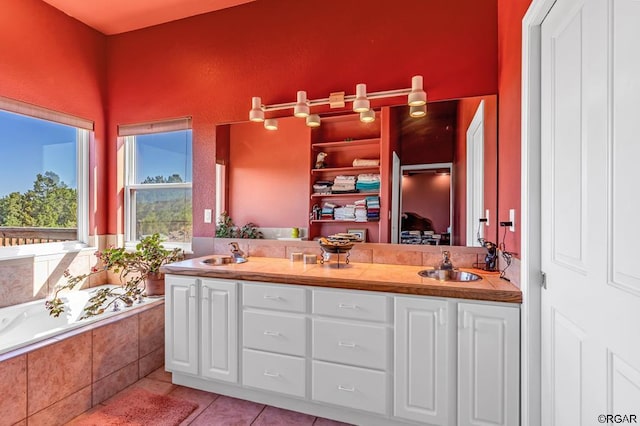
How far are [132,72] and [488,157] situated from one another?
3.28 m

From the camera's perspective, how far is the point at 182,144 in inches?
119

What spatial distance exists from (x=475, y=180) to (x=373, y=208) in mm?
710

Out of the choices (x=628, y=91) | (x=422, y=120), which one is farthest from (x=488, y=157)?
(x=628, y=91)

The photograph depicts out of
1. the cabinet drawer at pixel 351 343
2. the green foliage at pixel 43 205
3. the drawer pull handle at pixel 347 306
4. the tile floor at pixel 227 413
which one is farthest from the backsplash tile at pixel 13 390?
the drawer pull handle at pixel 347 306

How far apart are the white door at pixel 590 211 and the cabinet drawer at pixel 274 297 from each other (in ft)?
4.01

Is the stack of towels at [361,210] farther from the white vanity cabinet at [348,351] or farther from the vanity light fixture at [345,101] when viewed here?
the white vanity cabinet at [348,351]

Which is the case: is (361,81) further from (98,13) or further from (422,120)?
(98,13)

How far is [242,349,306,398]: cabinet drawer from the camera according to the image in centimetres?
188

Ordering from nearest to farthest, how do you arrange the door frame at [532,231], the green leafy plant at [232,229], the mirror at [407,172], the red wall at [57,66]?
the door frame at [532,231] → the mirror at [407,172] → the red wall at [57,66] → the green leafy plant at [232,229]

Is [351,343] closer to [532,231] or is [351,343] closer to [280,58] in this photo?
[532,231]

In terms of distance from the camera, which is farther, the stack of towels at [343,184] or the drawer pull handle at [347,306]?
the stack of towels at [343,184]

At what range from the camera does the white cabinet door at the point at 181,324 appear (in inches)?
84.1

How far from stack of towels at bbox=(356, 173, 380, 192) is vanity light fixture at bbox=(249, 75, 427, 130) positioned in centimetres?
41

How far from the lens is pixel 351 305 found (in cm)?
178
